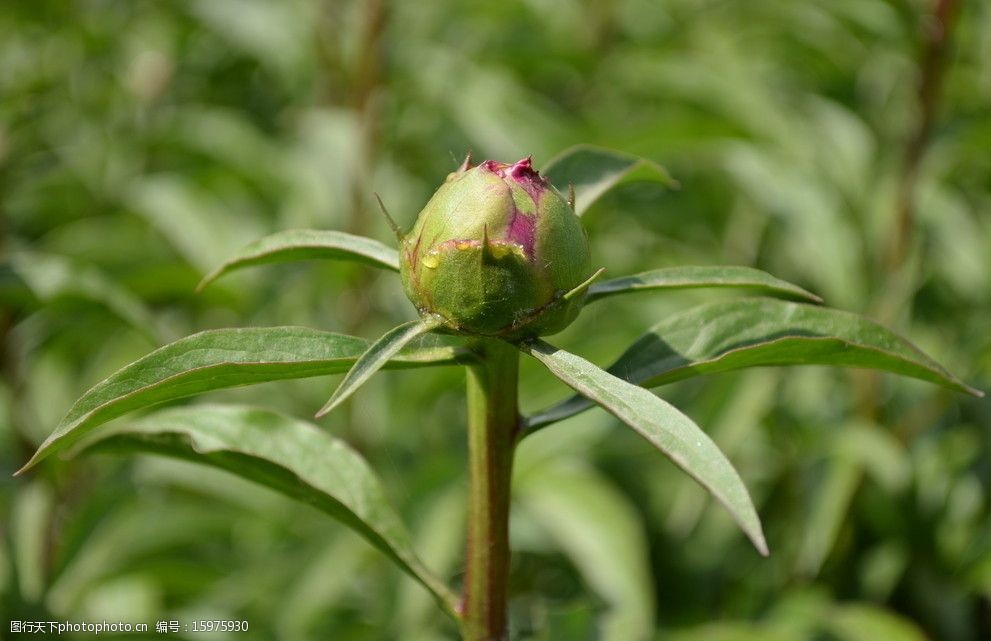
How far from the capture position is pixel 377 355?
1.93ft

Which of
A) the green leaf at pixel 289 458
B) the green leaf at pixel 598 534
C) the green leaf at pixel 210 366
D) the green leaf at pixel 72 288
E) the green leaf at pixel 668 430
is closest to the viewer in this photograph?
the green leaf at pixel 668 430

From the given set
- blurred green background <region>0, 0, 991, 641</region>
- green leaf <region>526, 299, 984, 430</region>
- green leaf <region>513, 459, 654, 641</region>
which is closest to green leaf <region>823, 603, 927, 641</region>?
blurred green background <region>0, 0, 991, 641</region>

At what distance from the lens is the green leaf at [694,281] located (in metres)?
0.65

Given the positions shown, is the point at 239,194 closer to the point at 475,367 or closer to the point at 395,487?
the point at 395,487

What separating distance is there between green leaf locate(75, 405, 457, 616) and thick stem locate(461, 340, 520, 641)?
0.09 feet

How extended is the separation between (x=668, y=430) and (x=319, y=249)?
268 mm

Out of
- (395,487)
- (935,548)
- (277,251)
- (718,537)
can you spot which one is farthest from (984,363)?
(277,251)

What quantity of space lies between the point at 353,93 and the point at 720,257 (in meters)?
0.70

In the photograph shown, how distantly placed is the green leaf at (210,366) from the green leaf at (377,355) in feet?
0.09

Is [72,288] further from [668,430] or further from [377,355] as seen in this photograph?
[668,430]

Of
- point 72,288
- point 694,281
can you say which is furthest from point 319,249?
point 72,288

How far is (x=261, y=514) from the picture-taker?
1.50 m

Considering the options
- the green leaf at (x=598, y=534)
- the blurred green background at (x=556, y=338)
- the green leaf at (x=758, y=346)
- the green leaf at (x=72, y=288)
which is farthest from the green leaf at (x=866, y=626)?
the green leaf at (x=72, y=288)

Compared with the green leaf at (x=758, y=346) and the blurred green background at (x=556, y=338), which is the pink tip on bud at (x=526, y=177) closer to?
the green leaf at (x=758, y=346)
